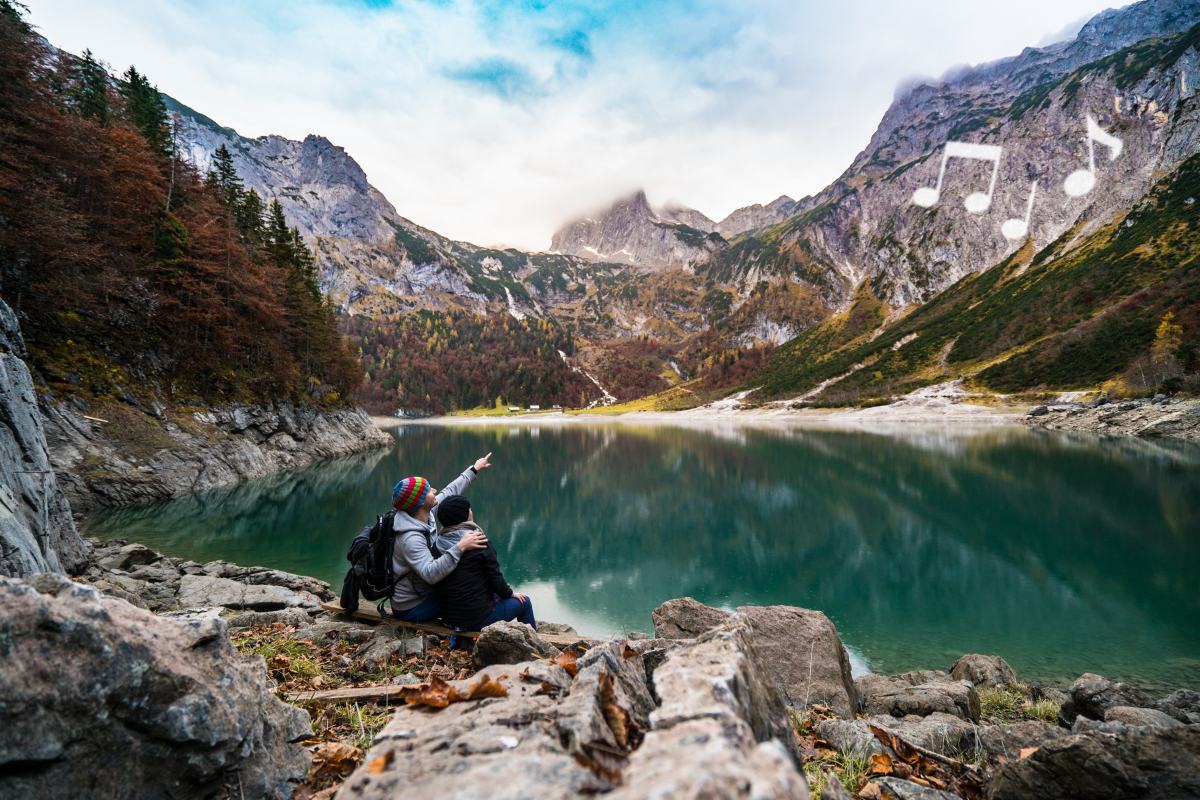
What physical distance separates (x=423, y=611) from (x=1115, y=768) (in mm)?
7998

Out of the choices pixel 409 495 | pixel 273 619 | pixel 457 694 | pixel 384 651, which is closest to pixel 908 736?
pixel 457 694

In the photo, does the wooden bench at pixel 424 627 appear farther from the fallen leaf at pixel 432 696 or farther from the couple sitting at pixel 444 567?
the fallen leaf at pixel 432 696

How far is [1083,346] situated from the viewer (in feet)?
302

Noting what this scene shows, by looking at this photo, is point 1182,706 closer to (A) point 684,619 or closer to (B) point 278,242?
(A) point 684,619

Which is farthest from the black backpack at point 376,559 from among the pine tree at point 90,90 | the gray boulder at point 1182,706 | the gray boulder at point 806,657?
the pine tree at point 90,90

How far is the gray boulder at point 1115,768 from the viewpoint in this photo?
11.7ft

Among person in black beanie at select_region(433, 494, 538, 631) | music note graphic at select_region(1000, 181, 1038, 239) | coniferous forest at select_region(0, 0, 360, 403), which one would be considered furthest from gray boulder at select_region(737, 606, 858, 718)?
music note graphic at select_region(1000, 181, 1038, 239)

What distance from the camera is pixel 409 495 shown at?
7223mm

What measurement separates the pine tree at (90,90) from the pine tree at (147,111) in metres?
2.26

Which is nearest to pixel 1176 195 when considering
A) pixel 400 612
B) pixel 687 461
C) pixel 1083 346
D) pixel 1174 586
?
pixel 1083 346

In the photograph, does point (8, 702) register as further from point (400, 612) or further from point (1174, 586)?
point (1174, 586)

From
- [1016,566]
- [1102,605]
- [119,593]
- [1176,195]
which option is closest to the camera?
[119,593]

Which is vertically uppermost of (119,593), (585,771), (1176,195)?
(1176,195)

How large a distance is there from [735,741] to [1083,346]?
128845 millimetres
